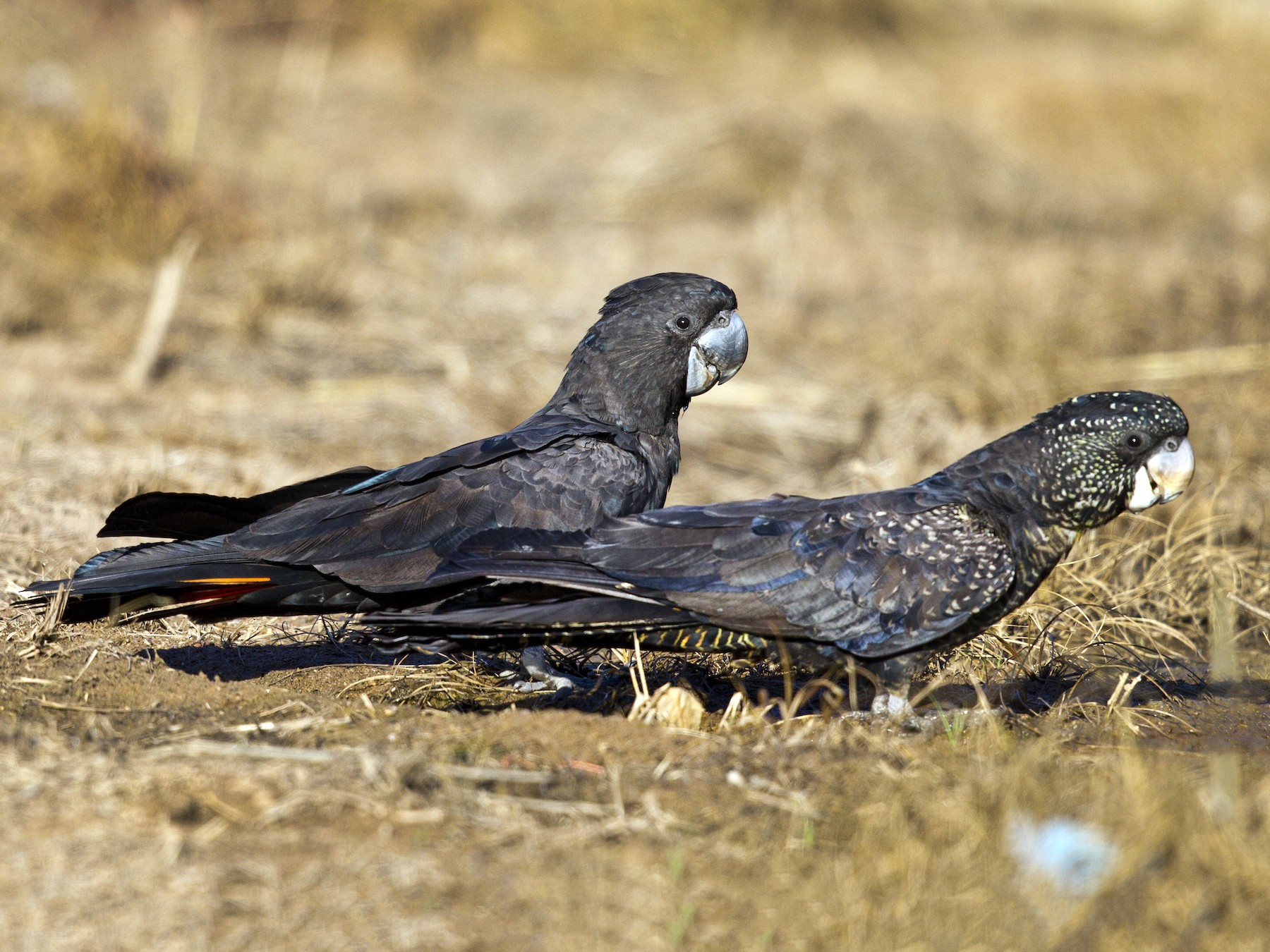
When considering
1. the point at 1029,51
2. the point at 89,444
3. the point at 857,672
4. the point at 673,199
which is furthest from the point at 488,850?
the point at 1029,51

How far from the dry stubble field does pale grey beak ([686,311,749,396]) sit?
3.45 feet

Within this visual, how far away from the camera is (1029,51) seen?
50.9 feet

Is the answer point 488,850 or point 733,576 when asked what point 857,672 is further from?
point 488,850

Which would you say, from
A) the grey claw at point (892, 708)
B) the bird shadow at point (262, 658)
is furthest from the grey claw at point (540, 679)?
the grey claw at point (892, 708)

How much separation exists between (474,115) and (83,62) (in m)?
3.64

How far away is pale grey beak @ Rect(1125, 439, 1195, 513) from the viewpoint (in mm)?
3545

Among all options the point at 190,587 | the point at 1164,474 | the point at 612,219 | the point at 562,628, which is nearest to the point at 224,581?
the point at 190,587

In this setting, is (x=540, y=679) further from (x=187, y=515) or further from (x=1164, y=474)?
(x=1164, y=474)

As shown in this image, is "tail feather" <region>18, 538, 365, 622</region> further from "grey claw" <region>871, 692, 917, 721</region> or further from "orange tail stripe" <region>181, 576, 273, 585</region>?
"grey claw" <region>871, 692, 917, 721</region>

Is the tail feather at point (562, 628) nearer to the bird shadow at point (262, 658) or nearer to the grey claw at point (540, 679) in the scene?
the grey claw at point (540, 679)

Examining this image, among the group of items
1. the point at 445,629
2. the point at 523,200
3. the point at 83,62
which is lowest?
the point at 445,629

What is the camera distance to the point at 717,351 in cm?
445

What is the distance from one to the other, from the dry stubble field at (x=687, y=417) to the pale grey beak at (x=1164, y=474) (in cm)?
56

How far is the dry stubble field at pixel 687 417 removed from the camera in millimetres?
2457
